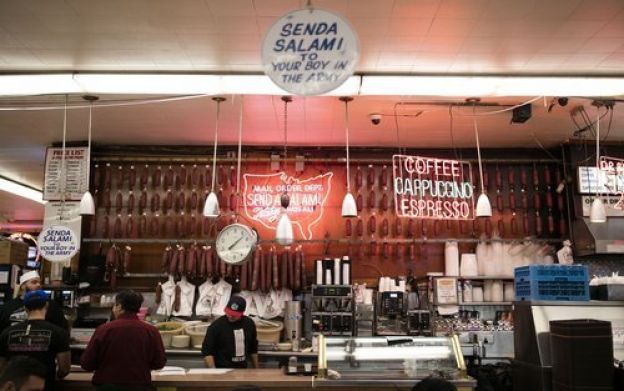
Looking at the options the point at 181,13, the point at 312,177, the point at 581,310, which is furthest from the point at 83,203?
the point at 581,310

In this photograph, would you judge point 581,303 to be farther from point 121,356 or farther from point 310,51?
point 121,356

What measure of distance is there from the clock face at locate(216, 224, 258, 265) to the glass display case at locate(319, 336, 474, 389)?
2160 mm

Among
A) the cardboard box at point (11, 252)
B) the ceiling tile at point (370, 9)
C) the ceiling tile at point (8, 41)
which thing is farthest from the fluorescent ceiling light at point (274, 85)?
the cardboard box at point (11, 252)

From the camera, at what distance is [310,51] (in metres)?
4.21

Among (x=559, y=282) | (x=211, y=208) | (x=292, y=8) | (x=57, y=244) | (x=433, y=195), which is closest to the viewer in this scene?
(x=292, y=8)

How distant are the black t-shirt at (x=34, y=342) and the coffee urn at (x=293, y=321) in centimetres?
394

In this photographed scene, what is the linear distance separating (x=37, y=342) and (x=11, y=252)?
5.88 m

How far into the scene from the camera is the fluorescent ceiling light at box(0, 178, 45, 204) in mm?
13411

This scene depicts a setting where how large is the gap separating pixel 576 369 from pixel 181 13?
5205 millimetres

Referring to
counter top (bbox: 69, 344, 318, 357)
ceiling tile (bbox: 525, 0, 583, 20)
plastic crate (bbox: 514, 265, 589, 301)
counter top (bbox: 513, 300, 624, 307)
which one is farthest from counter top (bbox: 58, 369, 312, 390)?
ceiling tile (bbox: 525, 0, 583, 20)

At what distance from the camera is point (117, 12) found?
17.6ft

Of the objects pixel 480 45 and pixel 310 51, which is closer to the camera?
pixel 310 51

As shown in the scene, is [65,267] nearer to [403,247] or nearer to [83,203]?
[83,203]

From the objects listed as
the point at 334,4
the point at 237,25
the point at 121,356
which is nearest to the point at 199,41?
the point at 237,25
